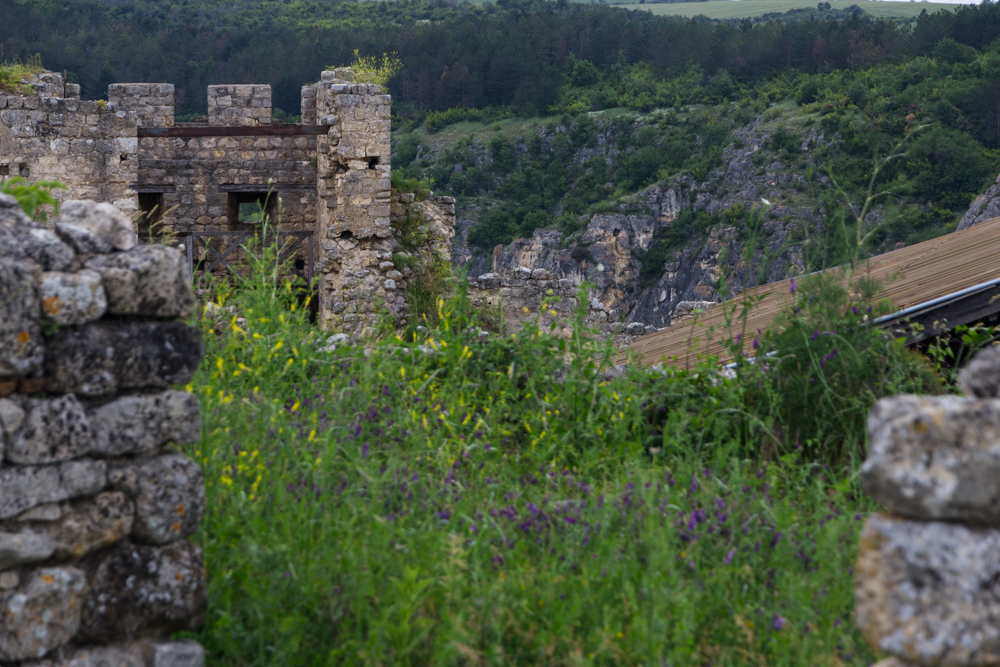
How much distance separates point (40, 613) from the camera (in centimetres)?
225

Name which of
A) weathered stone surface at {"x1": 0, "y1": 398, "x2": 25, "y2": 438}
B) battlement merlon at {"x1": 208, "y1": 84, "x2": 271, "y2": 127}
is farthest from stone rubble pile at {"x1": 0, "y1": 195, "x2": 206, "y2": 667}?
battlement merlon at {"x1": 208, "y1": 84, "x2": 271, "y2": 127}

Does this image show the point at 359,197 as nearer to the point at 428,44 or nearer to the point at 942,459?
the point at 942,459

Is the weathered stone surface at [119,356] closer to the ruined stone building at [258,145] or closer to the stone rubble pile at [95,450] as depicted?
the stone rubble pile at [95,450]

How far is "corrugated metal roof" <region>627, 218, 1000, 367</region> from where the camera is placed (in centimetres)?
508

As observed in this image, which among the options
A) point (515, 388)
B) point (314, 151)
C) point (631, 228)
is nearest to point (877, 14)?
point (631, 228)

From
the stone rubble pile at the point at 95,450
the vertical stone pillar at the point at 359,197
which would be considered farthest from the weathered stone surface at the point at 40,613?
the vertical stone pillar at the point at 359,197

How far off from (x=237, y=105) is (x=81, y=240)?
484 inches

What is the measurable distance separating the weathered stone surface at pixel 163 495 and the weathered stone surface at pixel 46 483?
2.6 inches

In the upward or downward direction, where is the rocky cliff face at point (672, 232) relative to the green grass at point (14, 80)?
downward

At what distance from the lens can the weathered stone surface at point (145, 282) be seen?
7.84 ft

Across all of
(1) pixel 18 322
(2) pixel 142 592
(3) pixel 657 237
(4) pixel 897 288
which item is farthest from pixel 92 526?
(3) pixel 657 237

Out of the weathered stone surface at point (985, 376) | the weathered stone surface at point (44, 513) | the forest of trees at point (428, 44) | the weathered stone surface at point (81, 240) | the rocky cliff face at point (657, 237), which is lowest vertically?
the rocky cliff face at point (657, 237)

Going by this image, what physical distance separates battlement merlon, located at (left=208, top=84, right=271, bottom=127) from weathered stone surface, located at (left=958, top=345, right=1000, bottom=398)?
528 inches

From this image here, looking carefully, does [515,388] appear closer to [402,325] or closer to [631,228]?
[402,325]
